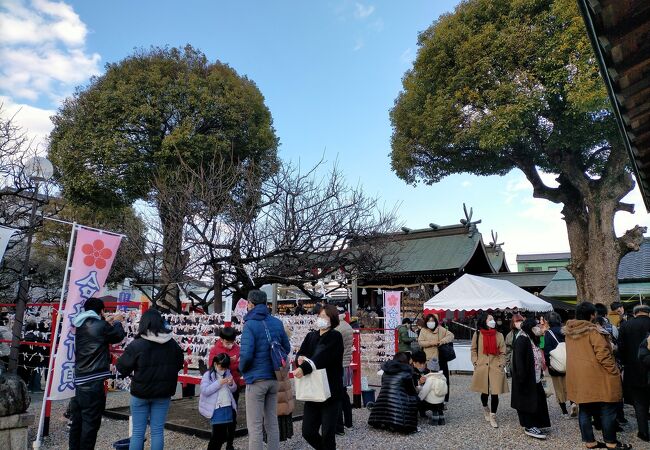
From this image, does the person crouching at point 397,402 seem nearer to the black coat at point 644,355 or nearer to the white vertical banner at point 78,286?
the black coat at point 644,355

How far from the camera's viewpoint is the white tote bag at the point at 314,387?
4.23 m

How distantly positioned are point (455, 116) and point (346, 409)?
33.0ft

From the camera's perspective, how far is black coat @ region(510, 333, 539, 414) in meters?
6.19

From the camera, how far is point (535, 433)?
624 centimetres

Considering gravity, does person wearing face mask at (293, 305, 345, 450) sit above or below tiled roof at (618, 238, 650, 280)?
below

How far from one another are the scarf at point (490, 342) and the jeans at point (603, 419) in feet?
4.93

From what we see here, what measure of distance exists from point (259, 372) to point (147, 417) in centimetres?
118

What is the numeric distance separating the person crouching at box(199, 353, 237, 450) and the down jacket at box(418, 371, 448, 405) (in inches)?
128

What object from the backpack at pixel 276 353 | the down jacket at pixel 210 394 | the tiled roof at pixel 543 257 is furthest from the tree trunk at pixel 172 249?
the tiled roof at pixel 543 257

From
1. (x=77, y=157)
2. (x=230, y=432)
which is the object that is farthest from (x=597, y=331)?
(x=77, y=157)

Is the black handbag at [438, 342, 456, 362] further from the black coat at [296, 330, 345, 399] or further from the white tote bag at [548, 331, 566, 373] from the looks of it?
the black coat at [296, 330, 345, 399]

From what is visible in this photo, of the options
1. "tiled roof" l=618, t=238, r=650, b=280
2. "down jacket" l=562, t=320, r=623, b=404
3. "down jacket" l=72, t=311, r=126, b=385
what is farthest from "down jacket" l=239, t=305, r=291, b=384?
"tiled roof" l=618, t=238, r=650, b=280

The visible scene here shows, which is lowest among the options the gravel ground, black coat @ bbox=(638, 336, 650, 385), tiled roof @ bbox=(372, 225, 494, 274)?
the gravel ground

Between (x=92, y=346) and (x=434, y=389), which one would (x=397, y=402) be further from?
(x=92, y=346)
